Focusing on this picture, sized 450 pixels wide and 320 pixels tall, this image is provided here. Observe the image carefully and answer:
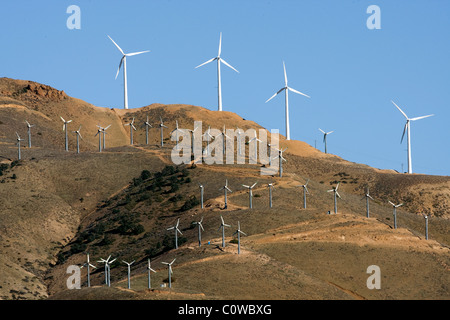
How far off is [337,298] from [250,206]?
47856 millimetres

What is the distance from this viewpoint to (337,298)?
506 ft

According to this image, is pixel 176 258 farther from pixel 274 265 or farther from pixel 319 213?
pixel 319 213

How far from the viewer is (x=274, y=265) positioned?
164 meters

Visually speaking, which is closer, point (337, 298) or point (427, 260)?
point (337, 298)

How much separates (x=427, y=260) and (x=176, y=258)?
126ft

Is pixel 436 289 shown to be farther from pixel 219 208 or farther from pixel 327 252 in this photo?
pixel 219 208

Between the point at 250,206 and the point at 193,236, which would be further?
the point at 250,206

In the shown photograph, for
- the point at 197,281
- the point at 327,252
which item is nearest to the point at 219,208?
the point at 327,252

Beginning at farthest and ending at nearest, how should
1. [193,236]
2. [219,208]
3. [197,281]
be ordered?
[219,208] → [193,236] → [197,281]
